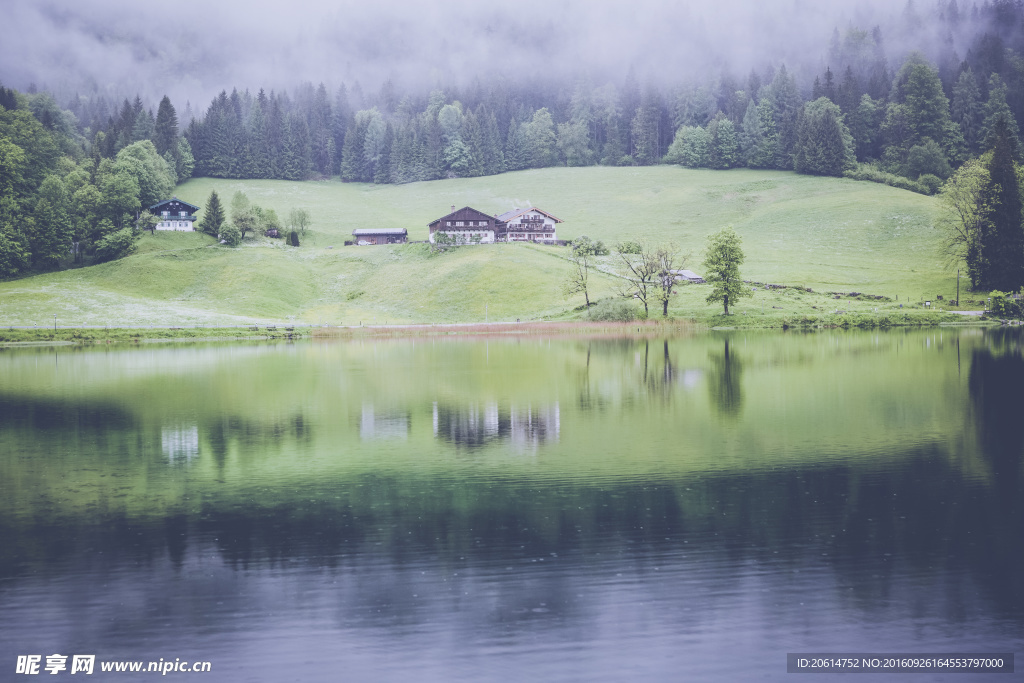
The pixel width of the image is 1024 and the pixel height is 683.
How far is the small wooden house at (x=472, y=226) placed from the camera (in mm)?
142375

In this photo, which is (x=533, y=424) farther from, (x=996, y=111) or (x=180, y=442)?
(x=996, y=111)

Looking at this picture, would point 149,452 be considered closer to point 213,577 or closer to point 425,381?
point 213,577

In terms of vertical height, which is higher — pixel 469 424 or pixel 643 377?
pixel 643 377

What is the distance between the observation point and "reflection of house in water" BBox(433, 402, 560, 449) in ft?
97.2

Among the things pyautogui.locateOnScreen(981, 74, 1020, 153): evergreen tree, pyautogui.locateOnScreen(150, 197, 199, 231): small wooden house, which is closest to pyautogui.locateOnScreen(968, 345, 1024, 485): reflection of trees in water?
pyautogui.locateOnScreen(150, 197, 199, 231): small wooden house

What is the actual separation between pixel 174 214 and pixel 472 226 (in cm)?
5481

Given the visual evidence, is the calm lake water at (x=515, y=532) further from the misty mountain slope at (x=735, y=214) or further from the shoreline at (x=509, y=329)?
the misty mountain slope at (x=735, y=214)

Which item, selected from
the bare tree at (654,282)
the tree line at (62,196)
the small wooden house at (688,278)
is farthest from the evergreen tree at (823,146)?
the tree line at (62,196)

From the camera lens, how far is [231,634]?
13680 millimetres

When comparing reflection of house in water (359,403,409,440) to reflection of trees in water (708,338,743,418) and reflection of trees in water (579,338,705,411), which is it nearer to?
reflection of trees in water (579,338,705,411)

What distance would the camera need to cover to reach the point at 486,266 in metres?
119

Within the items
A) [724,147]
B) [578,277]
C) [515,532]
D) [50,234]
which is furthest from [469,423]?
[724,147]

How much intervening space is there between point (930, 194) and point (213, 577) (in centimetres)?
18049

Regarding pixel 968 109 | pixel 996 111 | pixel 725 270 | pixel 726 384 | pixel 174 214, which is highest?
pixel 968 109
